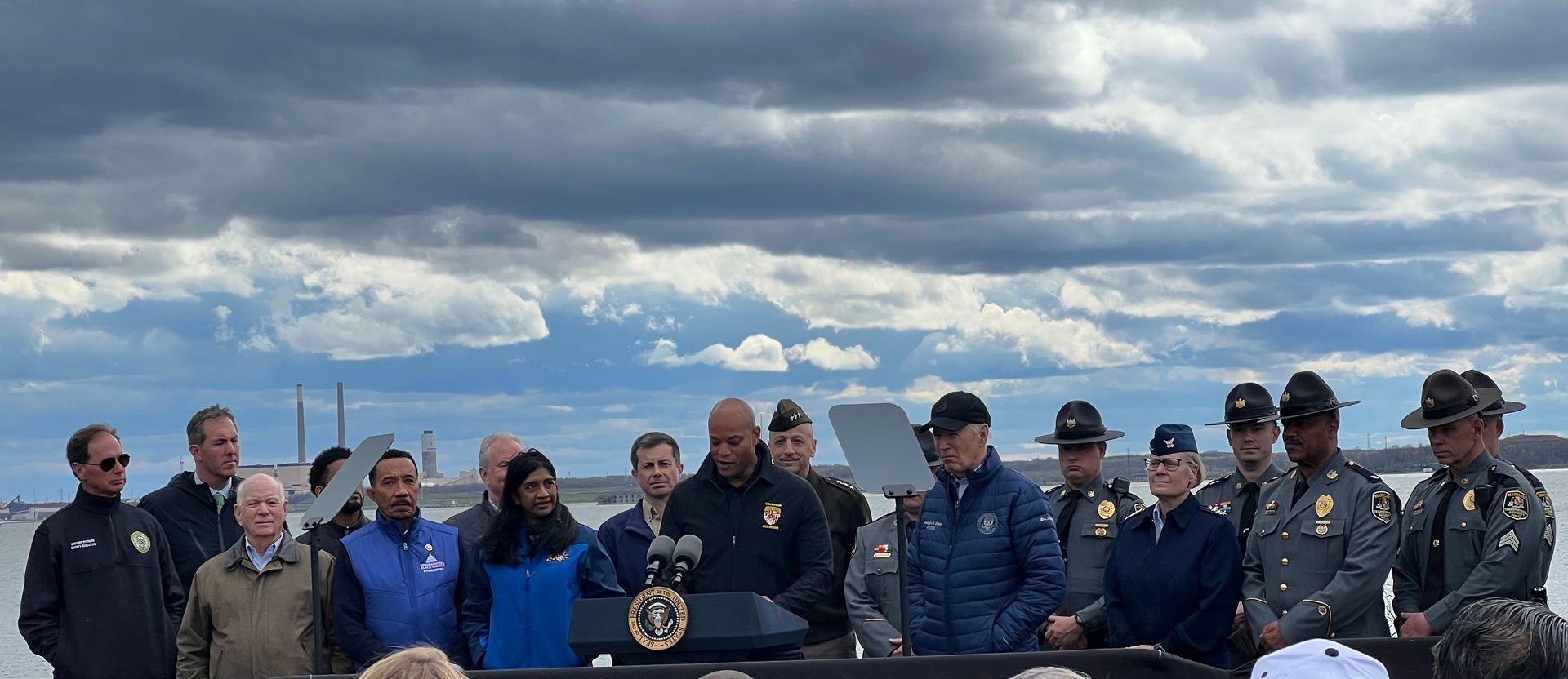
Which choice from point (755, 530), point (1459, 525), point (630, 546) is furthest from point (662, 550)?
point (1459, 525)

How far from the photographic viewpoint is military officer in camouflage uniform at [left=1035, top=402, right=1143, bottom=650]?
805 cm

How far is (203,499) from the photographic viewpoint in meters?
8.53

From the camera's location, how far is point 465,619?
6984 millimetres

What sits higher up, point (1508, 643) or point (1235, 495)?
point (1235, 495)

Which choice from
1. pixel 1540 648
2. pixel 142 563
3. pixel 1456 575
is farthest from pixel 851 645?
pixel 1540 648

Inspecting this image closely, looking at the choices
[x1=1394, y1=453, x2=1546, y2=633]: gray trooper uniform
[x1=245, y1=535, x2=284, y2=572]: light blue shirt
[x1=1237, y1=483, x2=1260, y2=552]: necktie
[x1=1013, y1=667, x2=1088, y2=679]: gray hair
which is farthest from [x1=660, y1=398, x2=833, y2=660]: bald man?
[x1=1013, y1=667, x2=1088, y2=679]: gray hair

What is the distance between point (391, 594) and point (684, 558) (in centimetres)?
205

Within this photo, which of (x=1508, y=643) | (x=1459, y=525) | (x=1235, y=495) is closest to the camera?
(x=1508, y=643)

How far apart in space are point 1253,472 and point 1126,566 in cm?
177

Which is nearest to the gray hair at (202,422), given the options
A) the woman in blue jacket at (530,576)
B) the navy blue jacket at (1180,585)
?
the woman in blue jacket at (530,576)

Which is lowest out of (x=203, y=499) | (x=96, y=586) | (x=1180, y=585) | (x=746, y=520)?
(x=1180, y=585)

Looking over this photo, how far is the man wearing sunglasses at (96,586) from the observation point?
7707mm

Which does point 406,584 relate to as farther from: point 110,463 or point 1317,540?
point 1317,540

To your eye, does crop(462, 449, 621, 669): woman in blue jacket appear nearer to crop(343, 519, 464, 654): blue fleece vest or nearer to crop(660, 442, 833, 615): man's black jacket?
crop(343, 519, 464, 654): blue fleece vest
